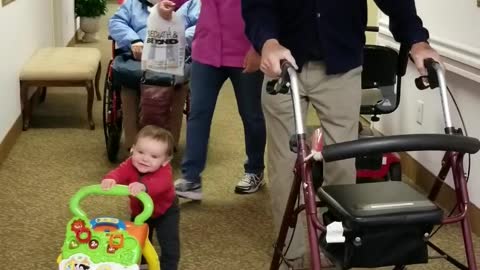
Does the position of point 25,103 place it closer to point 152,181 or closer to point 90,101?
point 90,101

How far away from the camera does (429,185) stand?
3.62 metres

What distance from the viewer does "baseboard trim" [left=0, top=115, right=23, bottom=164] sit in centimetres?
396

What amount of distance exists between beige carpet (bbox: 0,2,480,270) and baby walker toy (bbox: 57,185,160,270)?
748 millimetres

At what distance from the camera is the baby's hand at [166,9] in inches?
133

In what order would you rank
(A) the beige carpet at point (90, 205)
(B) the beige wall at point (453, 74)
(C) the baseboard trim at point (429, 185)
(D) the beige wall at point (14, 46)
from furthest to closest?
(D) the beige wall at point (14, 46) → (C) the baseboard trim at point (429, 185) → (B) the beige wall at point (453, 74) → (A) the beige carpet at point (90, 205)

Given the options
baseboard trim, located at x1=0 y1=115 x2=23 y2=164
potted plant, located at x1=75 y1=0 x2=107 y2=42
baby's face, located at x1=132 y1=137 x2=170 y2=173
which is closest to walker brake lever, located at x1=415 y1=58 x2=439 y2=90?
baby's face, located at x1=132 y1=137 x2=170 y2=173

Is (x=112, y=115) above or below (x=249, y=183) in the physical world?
above

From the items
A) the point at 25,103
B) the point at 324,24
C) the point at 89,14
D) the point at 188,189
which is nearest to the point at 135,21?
the point at 188,189

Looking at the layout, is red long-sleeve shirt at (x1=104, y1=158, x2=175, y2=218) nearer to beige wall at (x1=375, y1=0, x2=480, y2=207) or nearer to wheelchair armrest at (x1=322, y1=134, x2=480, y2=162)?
wheelchair armrest at (x1=322, y1=134, x2=480, y2=162)

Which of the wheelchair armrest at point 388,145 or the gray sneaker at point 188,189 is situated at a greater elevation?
the wheelchair armrest at point 388,145

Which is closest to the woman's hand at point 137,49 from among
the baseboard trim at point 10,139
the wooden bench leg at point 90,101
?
the baseboard trim at point 10,139

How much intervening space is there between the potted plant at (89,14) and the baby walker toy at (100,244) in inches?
245

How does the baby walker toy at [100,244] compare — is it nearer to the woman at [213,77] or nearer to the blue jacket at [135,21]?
the woman at [213,77]

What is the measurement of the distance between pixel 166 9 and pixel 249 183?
0.95 meters
